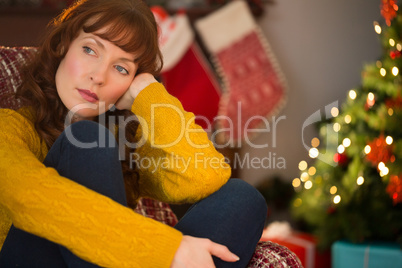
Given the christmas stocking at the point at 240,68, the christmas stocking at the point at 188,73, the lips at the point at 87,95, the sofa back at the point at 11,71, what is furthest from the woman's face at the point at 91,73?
the christmas stocking at the point at 240,68

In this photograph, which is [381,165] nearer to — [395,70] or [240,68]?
[395,70]

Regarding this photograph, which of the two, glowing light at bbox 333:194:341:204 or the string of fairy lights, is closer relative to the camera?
the string of fairy lights

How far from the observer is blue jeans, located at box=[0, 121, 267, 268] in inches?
34.4

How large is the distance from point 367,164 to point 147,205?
1.17 m

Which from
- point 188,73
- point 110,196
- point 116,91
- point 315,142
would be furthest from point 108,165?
point 315,142

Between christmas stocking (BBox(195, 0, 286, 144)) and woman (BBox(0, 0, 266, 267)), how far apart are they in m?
1.49

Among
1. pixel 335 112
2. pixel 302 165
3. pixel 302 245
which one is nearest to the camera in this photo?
pixel 302 245

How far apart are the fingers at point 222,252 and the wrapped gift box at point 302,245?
5.19 ft

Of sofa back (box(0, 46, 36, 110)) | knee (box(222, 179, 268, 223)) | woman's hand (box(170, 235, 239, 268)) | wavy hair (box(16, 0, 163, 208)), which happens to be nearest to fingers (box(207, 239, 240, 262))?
woman's hand (box(170, 235, 239, 268))

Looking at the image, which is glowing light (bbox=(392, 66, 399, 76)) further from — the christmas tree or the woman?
the woman

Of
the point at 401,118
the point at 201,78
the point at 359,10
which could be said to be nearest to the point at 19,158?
the point at 401,118

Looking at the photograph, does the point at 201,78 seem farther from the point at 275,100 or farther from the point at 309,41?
the point at 309,41

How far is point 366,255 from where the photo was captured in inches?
81.4

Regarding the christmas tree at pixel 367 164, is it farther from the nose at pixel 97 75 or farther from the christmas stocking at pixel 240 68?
the nose at pixel 97 75
